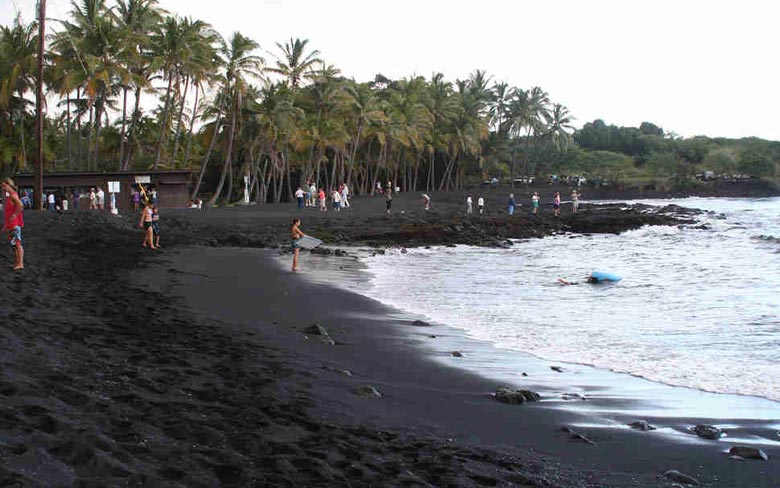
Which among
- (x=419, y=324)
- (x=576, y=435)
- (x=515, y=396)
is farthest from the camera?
(x=419, y=324)

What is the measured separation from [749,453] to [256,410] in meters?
3.58

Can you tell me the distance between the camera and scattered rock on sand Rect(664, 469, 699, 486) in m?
4.39

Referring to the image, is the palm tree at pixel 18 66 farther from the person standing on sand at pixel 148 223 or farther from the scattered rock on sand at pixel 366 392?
the scattered rock on sand at pixel 366 392

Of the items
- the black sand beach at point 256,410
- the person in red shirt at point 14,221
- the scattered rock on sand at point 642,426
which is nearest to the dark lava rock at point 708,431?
the black sand beach at point 256,410

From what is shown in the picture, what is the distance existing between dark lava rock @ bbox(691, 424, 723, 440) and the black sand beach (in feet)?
0.62

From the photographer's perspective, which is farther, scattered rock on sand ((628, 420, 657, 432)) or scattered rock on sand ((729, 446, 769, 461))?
scattered rock on sand ((628, 420, 657, 432))

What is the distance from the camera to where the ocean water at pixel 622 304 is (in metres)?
8.34

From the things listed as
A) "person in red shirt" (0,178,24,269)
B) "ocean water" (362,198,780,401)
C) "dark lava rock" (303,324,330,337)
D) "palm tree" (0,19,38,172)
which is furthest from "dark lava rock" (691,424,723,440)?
"palm tree" (0,19,38,172)

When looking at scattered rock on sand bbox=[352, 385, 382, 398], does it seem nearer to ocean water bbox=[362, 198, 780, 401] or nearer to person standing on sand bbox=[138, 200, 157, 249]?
ocean water bbox=[362, 198, 780, 401]

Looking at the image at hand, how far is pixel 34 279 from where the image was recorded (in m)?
10.5

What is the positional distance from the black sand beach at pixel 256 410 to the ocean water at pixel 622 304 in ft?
6.59

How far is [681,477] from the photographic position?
14.6 feet

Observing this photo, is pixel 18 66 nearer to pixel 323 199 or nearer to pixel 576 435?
pixel 323 199

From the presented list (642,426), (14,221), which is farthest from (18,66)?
(642,426)
